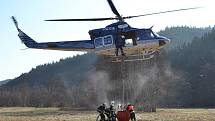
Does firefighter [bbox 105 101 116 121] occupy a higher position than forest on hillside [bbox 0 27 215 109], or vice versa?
firefighter [bbox 105 101 116 121]

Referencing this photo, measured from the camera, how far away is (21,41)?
3922cm

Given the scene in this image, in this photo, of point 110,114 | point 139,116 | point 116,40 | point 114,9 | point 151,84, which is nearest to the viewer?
point 110,114

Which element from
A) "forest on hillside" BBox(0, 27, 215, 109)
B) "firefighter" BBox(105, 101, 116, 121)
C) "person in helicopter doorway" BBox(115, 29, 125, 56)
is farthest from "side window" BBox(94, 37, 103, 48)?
"forest on hillside" BBox(0, 27, 215, 109)

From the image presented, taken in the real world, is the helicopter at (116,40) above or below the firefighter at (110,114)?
above

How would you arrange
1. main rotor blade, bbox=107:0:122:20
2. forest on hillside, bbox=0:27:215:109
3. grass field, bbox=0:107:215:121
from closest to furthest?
main rotor blade, bbox=107:0:122:20, grass field, bbox=0:107:215:121, forest on hillside, bbox=0:27:215:109

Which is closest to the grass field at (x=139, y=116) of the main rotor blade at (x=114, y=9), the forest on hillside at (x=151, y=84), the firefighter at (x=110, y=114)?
the forest on hillside at (x=151, y=84)

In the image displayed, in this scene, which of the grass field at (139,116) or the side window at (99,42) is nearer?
the side window at (99,42)

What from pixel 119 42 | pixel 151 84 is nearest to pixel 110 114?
pixel 119 42

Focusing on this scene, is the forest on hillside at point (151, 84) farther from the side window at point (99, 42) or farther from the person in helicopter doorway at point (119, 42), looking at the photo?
the side window at point (99, 42)

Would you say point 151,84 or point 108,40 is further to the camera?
point 151,84

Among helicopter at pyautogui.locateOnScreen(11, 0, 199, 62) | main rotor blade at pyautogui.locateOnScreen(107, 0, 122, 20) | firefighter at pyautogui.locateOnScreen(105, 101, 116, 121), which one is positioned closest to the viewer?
firefighter at pyautogui.locateOnScreen(105, 101, 116, 121)

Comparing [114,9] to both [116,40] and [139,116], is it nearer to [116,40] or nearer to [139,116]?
Answer: [116,40]

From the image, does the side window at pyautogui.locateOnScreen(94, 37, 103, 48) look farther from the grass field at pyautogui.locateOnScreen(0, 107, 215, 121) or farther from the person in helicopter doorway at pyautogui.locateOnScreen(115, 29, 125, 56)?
the grass field at pyautogui.locateOnScreen(0, 107, 215, 121)

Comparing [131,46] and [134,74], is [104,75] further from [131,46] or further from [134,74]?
[131,46]
